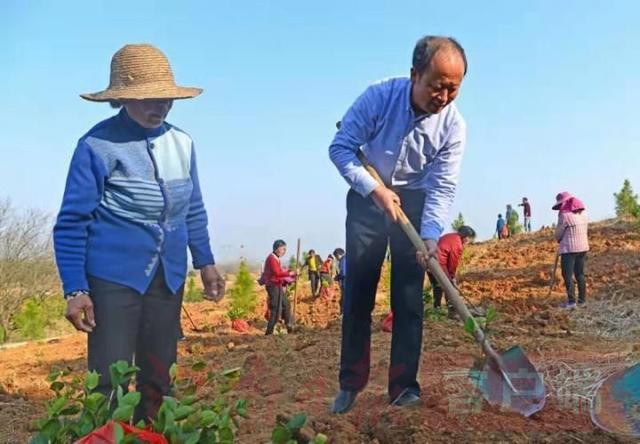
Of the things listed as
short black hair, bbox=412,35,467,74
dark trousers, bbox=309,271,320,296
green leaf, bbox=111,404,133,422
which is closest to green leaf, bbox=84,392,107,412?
green leaf, bbox=111,404,133,422

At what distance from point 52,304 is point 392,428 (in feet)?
58.6

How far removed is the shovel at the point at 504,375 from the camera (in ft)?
8.74

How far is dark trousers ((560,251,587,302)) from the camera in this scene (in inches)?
363

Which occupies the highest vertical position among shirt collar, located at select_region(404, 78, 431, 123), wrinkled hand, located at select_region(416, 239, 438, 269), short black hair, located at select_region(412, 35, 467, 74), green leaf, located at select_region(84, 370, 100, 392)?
short black hair, located at select_region(412, 35, 467, 74)

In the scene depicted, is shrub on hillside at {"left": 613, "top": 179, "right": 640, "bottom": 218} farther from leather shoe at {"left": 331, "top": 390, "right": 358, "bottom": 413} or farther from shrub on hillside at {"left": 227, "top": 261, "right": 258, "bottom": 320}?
leather shoe at {"left": 331, "top": 390, "right": 358, "bottom": 413}

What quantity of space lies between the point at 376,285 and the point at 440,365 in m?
1.99

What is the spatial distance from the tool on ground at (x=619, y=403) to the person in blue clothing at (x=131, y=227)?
1510 millimetres

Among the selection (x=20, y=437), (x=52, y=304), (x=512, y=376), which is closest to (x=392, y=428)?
(x=512, y=376)

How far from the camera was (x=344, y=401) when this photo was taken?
3.07 metres

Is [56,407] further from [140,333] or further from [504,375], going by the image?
[504,375]

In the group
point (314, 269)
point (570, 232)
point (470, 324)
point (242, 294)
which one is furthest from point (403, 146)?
point (314, 269)

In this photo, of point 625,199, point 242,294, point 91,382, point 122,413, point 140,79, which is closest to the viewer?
point 122,413

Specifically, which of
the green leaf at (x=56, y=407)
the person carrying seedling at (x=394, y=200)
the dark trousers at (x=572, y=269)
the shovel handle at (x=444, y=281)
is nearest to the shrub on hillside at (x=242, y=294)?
the dark trousers at (x=572, y=269)

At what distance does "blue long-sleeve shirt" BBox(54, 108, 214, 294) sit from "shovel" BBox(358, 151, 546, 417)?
92 centimetres
